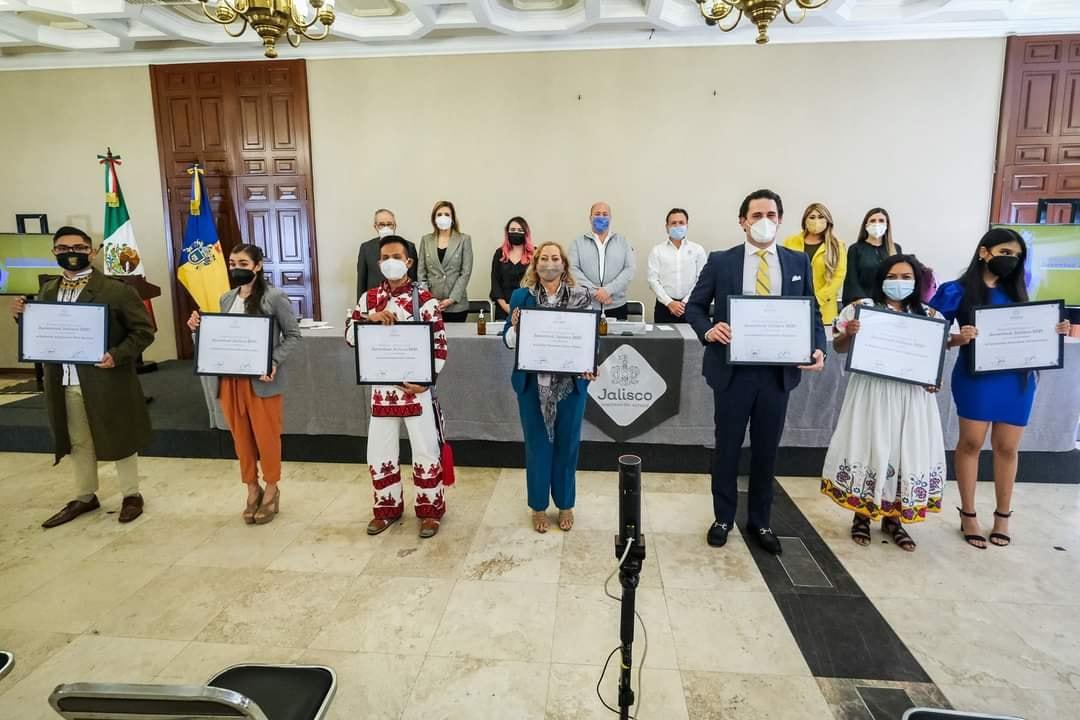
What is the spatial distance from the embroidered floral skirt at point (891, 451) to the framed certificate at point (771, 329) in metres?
0.50

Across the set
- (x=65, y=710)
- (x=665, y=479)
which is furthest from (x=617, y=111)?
(x=65, y=710)

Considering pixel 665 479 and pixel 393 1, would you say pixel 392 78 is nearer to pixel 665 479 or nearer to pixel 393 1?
pixel 393 1

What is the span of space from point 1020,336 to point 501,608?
2.73 m

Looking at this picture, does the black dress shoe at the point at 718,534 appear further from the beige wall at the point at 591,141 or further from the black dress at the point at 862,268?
the beige wall at the point at 591,141

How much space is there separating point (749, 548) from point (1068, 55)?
6.18 metres

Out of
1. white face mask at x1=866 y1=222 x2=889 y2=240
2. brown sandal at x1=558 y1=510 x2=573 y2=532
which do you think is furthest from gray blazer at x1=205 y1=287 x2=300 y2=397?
white face mask at x1=866 y1=222 x2=889 y2=240

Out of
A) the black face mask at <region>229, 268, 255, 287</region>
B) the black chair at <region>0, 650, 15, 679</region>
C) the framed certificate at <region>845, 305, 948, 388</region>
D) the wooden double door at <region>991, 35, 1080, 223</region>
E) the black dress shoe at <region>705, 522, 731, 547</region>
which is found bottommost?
the black dress shoe at <region>705, 522, 731, 547</region>

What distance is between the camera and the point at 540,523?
3.06 meters

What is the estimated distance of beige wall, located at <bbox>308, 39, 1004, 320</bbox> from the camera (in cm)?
571

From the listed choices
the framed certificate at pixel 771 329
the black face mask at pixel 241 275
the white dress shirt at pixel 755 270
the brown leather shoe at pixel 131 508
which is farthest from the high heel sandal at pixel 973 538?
the brown leather shoe at pixel 131 508

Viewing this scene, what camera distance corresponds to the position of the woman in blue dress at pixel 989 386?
270 cm

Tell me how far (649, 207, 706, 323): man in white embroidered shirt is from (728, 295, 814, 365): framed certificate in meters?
2.21

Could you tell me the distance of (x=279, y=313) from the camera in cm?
308

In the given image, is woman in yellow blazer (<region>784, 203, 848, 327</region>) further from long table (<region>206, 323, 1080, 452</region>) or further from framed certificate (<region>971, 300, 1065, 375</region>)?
framed certificate (<region>971, 300, 1065, 375</region>)
